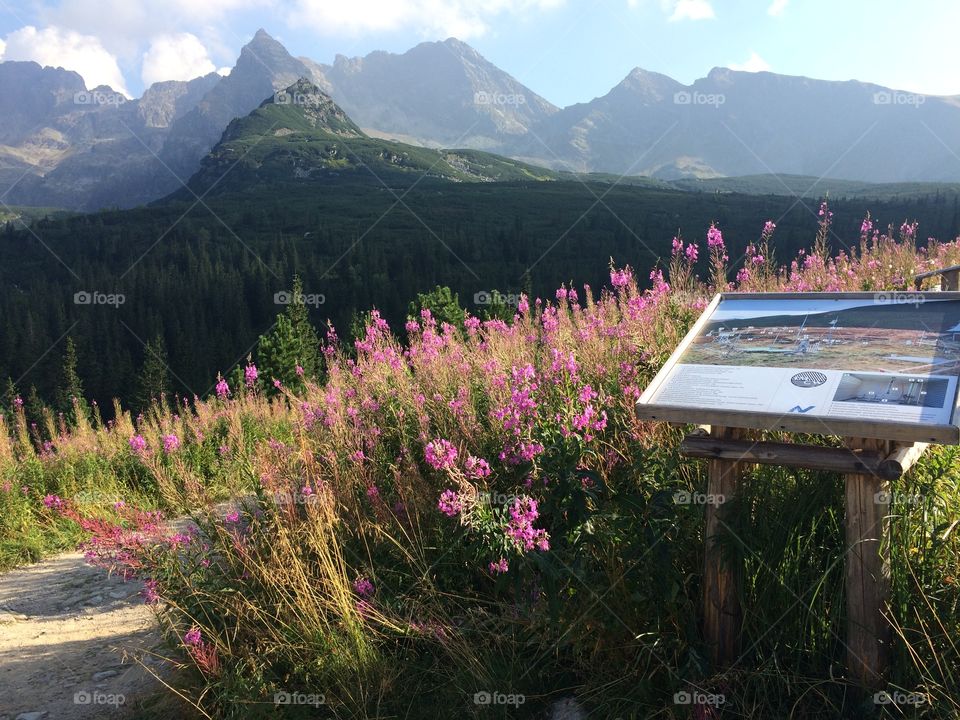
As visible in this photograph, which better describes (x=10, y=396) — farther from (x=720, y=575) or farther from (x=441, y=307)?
(x=720, y=575)

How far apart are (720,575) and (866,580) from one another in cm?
53

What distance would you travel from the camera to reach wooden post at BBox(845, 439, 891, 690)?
2.43 meters

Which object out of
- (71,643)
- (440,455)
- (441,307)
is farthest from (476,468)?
(441,307)

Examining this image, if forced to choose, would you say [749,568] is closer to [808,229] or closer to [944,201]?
[808,229]

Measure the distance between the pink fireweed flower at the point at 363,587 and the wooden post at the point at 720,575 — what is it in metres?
1.74

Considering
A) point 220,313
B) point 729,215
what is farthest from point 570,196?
point 220,313

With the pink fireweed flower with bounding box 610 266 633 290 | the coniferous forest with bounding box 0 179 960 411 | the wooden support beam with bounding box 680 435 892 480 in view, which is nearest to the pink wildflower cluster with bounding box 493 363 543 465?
the wooden support beam with bounding box 680 435 892 480

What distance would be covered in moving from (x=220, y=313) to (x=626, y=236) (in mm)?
61132

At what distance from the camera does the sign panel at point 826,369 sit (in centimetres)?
228

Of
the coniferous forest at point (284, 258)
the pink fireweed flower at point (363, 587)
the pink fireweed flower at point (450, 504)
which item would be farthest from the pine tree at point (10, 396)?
the pink fireweed flower at point (450, 504)

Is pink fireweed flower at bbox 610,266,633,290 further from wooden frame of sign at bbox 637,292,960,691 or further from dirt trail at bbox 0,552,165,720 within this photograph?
dirt trail at bbox 0,552,165,720

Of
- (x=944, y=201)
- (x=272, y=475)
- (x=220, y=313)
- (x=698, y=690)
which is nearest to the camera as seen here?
(x=698, y=690)

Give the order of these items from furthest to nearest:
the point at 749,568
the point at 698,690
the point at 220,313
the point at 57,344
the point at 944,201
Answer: the point at 944,201
the point at 220,313
the point at 57,344
the point at 749,568
the point at 698,690

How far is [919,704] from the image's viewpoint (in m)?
2.35
